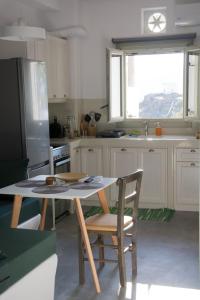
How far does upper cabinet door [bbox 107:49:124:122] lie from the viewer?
5.95m

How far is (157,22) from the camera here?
6.01 m

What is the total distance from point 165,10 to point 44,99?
2.29 meters

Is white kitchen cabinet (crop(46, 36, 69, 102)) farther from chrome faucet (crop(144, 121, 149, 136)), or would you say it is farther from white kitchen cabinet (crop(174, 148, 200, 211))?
white kitchen cabinet (crop(174, 148, 200, 211))

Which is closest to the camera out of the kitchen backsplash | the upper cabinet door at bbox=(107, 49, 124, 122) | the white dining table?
the white dining table

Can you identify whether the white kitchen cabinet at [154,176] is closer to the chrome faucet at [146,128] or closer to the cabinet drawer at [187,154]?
the cabinet drawer at [187,154]

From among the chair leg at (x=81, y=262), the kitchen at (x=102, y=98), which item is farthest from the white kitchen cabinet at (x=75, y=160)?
the chair leg at (x=81, y=262)

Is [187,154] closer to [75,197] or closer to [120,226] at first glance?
[120,226]

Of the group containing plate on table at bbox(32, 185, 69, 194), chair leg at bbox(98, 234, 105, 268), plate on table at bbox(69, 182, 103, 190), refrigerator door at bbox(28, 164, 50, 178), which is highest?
plate on table at bbox(69, 182, 103, 190)

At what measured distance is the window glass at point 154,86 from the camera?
20.1 ft

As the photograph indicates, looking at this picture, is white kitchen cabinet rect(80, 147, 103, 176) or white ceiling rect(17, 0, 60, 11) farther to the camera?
white kitchen cabinet rect(80, 147, 103, 176)

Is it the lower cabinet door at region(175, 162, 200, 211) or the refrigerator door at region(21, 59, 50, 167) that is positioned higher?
the refrigerator door at region(21, 59, 50, 167)

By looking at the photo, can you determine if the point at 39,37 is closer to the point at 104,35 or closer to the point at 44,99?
the point at 44,99

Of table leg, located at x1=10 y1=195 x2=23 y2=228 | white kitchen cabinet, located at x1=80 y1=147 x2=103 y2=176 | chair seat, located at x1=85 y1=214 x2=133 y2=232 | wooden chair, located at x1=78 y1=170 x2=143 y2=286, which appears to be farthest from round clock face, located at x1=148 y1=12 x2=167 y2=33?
table leg, located at x1=10 y1=195 x2=23 y2=228

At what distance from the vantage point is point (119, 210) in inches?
130
